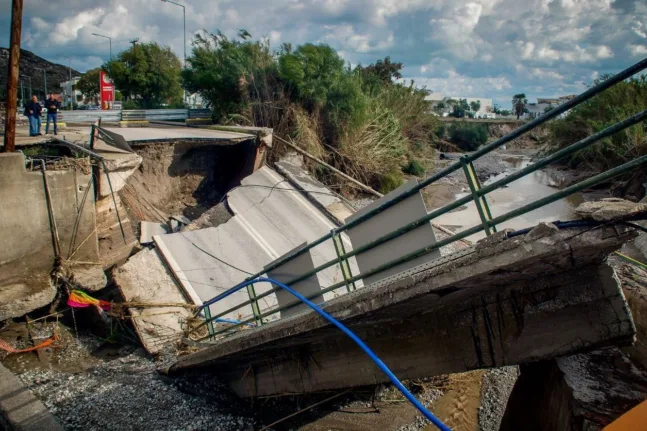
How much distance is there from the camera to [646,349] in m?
3.65

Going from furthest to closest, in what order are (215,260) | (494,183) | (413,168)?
1. (413,168)
2. (215,260)
3. (494,183)

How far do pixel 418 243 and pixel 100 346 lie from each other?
602cm

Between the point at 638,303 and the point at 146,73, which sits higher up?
the point at 146,73

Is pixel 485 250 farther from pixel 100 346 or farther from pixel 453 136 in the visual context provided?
pixel 453 136

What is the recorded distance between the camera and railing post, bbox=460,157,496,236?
2.67 m

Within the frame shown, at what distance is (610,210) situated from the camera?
6.72 feet

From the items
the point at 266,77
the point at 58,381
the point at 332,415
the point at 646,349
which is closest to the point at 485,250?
the point at 646,349

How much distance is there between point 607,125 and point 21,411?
20230 mm

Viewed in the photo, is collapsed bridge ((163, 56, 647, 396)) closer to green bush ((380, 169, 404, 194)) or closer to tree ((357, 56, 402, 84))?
green bush ((380, 169, 404, 194))

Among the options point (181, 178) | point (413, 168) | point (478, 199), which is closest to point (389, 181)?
point (413, 168)

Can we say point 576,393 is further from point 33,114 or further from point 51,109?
point 51,109

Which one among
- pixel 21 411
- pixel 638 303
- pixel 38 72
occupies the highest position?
pixel 38 72

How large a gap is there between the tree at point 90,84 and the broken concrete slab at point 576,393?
45.9 metres

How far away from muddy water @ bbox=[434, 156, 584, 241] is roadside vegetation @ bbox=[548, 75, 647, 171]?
1.67 meters
